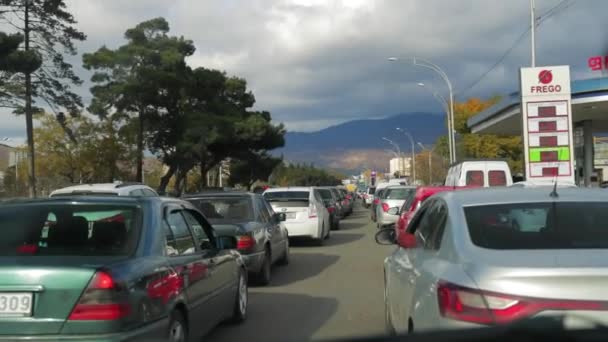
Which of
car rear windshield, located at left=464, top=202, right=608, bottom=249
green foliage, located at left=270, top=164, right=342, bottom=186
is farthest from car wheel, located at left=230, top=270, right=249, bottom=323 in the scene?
green foliage, located at left=270, top=164, right=342, bottom=186

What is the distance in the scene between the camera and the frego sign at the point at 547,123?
18578mm

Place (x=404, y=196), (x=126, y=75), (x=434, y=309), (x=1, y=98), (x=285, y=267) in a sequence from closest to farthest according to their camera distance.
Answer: (x=434, y=309)
(x=285, y=267)
(x=404, y=196)
(x=1, y=98)
(x=126, y=75)

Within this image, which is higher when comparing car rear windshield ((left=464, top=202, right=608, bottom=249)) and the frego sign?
the frego sign

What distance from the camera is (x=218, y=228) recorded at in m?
10.3

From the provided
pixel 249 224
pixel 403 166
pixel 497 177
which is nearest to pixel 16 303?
pixel 249 224

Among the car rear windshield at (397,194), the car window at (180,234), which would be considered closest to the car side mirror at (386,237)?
the car window at (180,234)

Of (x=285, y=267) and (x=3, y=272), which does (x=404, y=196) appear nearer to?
(x=285, y=267)

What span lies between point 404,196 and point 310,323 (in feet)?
54.5

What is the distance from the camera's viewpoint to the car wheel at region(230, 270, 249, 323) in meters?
7.75

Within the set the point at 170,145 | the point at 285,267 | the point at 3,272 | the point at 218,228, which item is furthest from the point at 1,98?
the point at 3,272

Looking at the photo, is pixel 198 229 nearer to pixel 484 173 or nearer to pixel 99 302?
pixel 99 302

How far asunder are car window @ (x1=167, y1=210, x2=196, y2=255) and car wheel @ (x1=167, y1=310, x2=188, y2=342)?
562 mm

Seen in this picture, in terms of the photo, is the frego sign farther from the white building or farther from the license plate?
the white building

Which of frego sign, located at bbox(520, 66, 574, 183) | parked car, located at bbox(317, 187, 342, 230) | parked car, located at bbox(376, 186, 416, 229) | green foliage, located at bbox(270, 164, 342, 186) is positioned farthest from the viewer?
green foliage, located at bbox(270, 164, 342, 186)
